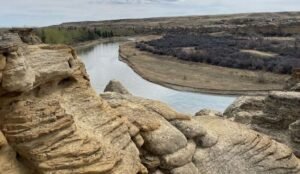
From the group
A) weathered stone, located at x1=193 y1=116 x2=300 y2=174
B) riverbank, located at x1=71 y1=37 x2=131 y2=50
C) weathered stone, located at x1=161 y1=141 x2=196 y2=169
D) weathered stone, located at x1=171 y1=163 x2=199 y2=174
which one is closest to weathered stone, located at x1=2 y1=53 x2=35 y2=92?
weathered stone, located at x1=161 y1=141 x2=196 y2=169

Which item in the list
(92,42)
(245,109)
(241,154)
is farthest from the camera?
(92,42)

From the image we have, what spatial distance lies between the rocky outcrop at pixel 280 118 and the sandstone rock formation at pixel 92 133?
266 cm

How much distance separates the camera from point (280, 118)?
64.3 feet

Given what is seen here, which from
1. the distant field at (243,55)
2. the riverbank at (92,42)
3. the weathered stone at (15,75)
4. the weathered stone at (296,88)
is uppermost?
the weathered stone at (15,75)

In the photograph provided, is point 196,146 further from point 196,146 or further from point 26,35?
point 26,35

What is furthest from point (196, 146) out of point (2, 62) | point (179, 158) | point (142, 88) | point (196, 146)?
point (142, 88)

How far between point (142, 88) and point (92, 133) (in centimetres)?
4275

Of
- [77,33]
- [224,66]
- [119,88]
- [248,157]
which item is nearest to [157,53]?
[224,66]

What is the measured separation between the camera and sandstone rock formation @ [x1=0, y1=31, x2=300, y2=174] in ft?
33.1

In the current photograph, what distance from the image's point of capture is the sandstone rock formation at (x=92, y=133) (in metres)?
10.1

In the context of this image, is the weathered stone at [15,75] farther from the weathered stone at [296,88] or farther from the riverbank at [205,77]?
the riverbank at [205,77]

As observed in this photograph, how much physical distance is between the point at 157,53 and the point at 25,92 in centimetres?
7396

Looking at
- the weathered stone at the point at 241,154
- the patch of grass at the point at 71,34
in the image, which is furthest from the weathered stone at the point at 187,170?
the patch of grass at the point at 71,34

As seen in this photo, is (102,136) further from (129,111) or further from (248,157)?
(248,157)
